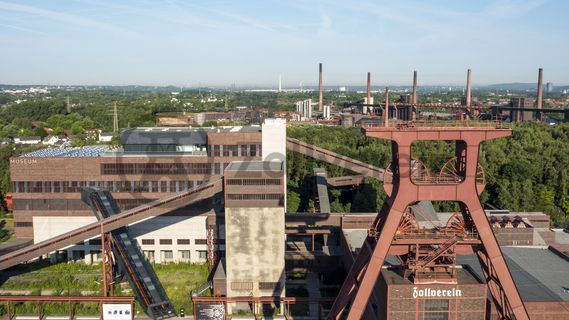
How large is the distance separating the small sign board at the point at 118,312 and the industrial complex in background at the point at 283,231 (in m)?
3.94

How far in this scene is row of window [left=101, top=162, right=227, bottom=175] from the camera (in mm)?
58125

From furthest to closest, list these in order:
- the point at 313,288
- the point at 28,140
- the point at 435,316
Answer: the point at 28,140
the point at 313,288
the point at 435,316

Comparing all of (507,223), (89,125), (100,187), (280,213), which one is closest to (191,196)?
(280,213)

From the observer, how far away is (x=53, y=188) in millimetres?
58531

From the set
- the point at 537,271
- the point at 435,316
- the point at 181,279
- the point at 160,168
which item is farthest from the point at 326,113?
the point at 435,316

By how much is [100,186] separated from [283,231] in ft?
83.9

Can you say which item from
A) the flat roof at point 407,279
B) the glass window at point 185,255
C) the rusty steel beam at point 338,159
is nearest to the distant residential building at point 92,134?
the rusty steel beam at point 338,159

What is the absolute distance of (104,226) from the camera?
47938 mm

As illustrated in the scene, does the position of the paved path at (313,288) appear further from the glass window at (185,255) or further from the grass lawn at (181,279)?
the glass window at (185,255)

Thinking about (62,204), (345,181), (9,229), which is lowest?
(9,229)

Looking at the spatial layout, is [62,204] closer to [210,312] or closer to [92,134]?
[210,312]

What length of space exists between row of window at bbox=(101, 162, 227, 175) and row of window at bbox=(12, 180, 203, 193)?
1.20 meters

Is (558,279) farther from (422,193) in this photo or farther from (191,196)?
(191,196)

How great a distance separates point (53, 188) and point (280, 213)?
98.7 ft
